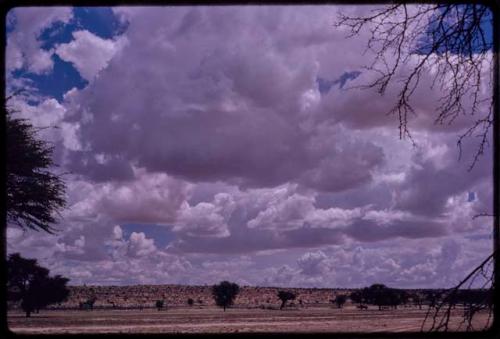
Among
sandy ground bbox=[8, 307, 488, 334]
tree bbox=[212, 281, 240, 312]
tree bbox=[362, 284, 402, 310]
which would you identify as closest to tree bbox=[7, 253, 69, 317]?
sandy ground bbox=[8, 307, 488, 334]

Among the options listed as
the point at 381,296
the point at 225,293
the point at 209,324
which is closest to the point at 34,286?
the point at 209,324

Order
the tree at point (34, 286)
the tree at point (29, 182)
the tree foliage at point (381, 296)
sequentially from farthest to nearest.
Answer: the tree foliage at point (381, 296)
the tree at point (34, 286)
the tree at point (29, 182)

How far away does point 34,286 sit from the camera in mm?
39219

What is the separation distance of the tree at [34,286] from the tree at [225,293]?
16653 millimetres

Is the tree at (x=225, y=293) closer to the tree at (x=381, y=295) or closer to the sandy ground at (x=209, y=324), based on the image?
the tree at (x=381, y=295)

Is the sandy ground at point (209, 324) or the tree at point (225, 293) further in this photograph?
the tree at point (225, 293)

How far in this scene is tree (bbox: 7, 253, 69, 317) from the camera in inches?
1387

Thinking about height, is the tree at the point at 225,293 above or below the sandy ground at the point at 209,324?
above

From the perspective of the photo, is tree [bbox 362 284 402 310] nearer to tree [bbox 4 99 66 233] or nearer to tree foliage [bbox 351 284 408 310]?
tree foliage [bbox 351 284 408 310]

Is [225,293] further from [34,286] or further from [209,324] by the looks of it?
[209,324]

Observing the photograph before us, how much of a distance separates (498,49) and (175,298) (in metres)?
67.2

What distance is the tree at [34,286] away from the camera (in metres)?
35.2

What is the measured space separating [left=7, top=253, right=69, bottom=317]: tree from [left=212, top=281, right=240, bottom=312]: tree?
16.7 m

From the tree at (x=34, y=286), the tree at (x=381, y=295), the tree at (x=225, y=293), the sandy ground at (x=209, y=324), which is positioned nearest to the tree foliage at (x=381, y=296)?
the tree at (x=381, y=295)
